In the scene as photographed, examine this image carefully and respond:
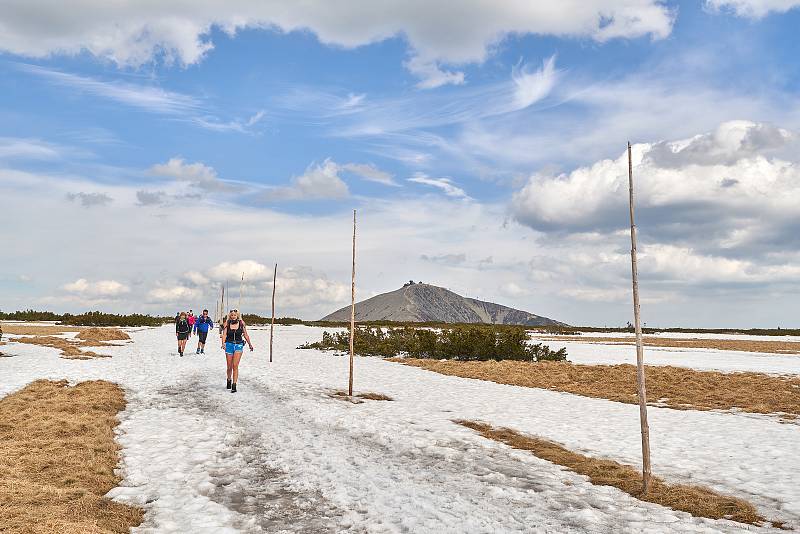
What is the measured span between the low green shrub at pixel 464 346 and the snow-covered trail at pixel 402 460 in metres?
19.1

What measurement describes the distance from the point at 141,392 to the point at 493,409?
1182cm

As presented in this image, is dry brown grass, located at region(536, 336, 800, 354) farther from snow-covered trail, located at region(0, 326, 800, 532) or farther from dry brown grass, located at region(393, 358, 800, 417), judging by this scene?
snow-covered trail, located at region(0, 326, 800, 532)

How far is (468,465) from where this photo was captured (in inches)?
439

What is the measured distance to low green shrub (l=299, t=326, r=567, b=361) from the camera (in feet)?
134

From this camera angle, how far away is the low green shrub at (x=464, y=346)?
40.8 meters

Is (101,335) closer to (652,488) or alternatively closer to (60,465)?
(60,465)

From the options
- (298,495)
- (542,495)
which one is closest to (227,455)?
(298,495)

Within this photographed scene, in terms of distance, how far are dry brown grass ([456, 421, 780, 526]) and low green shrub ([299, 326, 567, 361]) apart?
27.6 metres

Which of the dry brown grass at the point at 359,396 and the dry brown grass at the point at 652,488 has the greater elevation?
the dry brown grass at the point at 359,396

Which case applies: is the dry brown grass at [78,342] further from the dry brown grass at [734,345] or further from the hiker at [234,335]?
the dry brown grass at [734,345]

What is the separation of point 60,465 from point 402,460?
6289 millimetres

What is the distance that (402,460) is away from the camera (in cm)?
1145

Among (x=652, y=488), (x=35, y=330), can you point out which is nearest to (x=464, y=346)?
(x=652, y=488)

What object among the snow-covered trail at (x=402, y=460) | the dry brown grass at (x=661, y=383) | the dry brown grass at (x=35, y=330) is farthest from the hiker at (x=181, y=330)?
the dry brown grass at (x=35, y=330)
